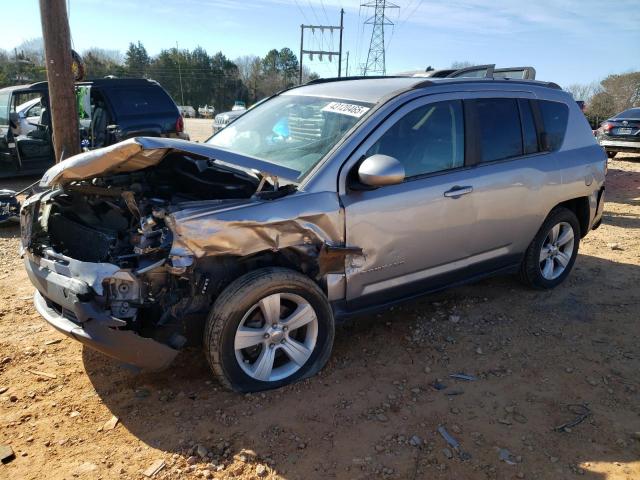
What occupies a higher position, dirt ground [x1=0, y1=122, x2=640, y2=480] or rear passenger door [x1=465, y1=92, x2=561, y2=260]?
rear passenger door [x1=465, y1=92, x2=561, y2=260]

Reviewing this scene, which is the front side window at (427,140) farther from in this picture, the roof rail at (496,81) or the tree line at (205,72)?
the tree line at (205,72)

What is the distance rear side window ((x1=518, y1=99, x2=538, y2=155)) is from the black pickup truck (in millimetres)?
7008

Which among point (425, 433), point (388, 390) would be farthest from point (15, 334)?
point (425, 433)

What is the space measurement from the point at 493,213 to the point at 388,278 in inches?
43.8

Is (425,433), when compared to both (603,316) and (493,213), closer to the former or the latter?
(493,213)

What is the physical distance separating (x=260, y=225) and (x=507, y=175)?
2193 millimetres

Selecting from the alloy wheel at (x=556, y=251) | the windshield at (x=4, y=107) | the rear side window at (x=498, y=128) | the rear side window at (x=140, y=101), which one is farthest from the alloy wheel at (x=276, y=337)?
the windshield at (x=4, y=107)

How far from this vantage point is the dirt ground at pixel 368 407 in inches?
102

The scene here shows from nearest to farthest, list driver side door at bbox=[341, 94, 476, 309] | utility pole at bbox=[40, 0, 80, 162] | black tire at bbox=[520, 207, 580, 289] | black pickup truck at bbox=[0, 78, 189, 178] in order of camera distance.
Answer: driver side door at bbox=[341, 94, 476, 309] < black tire at bbox=[520, 207, 580, 289] < utility pole at bbox=[40, 0, 80, 162] < black pickup truck at bbox=[0, 78, 189, 178]

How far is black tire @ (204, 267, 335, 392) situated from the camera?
2.86 meters

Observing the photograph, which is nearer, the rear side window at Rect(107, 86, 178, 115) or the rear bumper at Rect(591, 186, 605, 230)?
the rear bumper at Rect(591, 186, 605, 230)

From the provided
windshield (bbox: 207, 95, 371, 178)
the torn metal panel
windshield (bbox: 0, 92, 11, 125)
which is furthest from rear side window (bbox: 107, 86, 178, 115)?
the torn metal panel

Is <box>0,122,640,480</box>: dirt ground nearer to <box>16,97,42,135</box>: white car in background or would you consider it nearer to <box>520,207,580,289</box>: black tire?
<box>520,207,580,289</box>: black tire

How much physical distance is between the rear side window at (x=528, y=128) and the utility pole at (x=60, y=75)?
14.3ft
